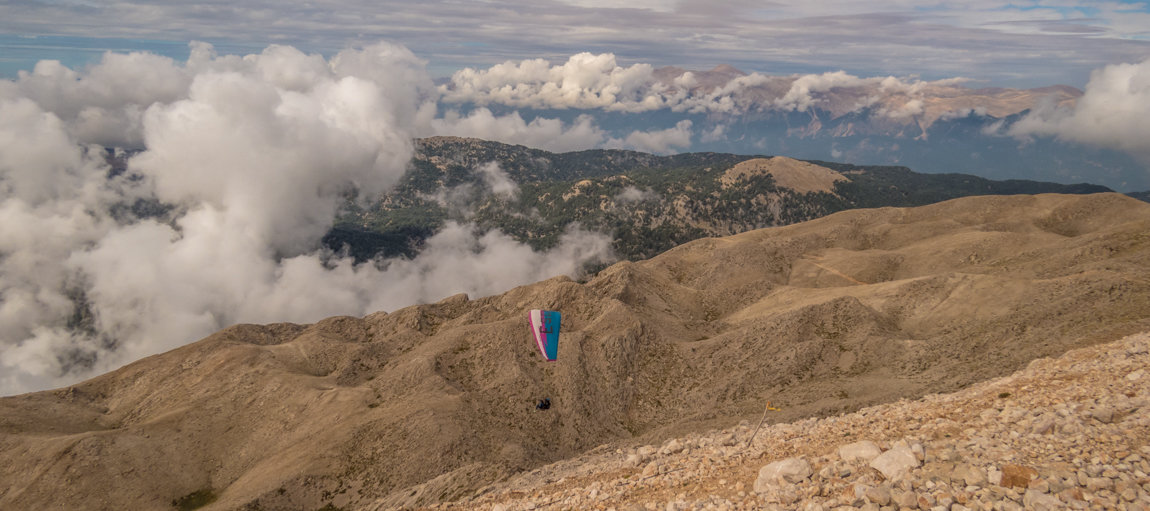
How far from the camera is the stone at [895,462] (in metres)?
22.8

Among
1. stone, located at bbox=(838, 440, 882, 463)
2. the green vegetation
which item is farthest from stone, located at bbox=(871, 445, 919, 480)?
the green vegetation

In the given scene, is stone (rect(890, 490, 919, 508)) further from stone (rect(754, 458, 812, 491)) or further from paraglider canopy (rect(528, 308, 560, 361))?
paraglider canopy (rect(528, 308, 560, 361))

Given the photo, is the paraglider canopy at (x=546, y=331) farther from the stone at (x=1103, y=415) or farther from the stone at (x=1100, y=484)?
the stone at (x=1100, y=484)

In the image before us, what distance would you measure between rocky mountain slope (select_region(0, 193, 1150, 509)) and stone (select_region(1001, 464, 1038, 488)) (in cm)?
4102

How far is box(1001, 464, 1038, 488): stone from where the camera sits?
65.7ft

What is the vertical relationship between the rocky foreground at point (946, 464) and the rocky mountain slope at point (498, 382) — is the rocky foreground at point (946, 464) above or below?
above

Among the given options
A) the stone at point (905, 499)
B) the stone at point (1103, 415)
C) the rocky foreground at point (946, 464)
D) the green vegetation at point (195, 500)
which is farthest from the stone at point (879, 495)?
the green vegetation at point (195, 500)

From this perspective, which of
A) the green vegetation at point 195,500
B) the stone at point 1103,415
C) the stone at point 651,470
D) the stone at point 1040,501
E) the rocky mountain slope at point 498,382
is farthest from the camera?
the green vegetation at point 195,500

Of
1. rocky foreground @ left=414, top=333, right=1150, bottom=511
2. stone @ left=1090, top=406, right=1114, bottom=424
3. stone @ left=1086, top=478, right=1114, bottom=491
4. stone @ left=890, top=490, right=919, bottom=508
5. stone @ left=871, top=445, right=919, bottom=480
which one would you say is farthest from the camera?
stone @ left=1090, top=406, right=1114, bottom=424

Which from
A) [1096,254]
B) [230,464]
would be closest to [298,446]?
[230,464]

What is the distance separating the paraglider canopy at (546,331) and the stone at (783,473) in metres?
64.4

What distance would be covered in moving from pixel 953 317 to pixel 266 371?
125184mm

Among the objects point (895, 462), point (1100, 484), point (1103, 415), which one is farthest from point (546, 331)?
point (1100, 484)

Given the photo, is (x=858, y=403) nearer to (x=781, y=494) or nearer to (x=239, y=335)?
(x=781, y=494)
